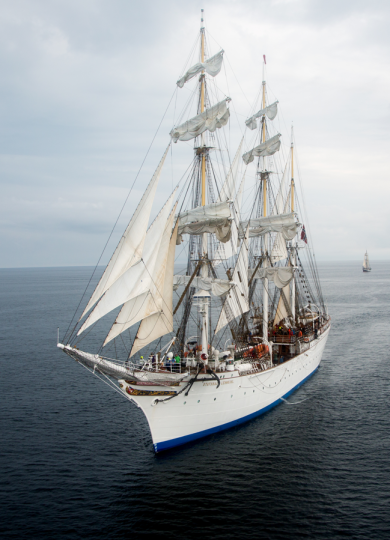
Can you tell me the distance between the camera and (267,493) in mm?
22391

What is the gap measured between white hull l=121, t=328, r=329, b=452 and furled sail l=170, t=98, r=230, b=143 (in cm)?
1774

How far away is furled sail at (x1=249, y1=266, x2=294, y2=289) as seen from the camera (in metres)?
41.5

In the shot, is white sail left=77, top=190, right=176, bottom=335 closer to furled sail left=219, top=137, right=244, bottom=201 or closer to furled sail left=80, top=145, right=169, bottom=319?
furled sail left=80, top=145, right=169, bottom=319

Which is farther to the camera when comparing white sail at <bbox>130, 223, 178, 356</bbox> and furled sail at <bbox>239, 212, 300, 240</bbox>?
furled sail at <bbox>239, 212, 300, 240</bbox>

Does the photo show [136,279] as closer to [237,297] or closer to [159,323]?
[159,323]

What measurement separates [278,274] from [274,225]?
493cm

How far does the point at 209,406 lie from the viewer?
94.3ft

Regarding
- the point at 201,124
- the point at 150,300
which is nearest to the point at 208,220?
the point at 201,124

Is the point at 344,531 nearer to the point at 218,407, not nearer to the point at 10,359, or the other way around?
the point at 218,407

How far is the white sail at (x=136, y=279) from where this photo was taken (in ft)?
77.8

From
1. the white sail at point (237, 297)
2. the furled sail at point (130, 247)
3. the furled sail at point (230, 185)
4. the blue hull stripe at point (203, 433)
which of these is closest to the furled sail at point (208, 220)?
the white sail at point (237, 297)

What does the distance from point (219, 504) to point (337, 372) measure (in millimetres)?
28316

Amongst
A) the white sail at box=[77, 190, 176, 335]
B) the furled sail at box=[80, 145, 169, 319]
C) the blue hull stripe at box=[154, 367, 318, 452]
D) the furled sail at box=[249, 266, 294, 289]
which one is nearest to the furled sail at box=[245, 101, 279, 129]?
the furled sail at box=[249, 266, 294, 289]

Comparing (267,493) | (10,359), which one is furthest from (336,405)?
(10,359)
